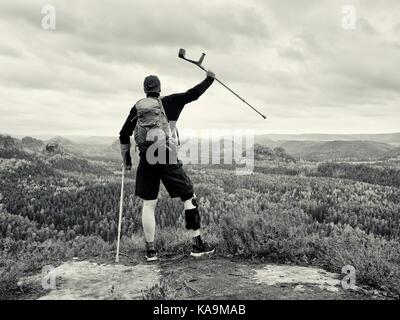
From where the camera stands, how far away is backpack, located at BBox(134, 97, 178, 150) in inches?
251

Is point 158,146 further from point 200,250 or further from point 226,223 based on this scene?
point 226,223

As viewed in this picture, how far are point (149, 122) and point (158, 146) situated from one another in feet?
1.22

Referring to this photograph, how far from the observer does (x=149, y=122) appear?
6.39 meters

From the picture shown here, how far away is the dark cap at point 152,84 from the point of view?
6.49 metres

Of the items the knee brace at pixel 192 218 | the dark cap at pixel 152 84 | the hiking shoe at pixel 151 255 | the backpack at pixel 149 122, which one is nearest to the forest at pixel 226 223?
the hiking shoe at pixel 151 255

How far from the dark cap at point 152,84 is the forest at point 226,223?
2.53m

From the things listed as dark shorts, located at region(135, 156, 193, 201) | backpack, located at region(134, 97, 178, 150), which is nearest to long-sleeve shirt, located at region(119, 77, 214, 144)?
backpack, located at region(134, 97, 178, 150)

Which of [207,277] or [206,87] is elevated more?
[206,87]

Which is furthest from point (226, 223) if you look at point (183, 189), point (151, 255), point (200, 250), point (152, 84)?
point (152, 84)

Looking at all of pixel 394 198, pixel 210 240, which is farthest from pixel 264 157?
pixel 210 240

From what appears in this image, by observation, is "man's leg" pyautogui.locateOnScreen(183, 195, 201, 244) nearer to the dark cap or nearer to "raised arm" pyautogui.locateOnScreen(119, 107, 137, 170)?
"raised arm" pyautogui.locateOnScreen(119, 107, 137, 170)

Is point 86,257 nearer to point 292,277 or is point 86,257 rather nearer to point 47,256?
point 47,256

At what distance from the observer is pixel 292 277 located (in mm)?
5680
